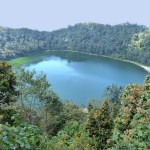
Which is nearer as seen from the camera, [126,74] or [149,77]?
[149,77]

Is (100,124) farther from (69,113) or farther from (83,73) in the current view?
(83,73)

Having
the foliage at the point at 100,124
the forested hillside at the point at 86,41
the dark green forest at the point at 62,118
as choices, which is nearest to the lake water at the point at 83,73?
the forested hillside at the point at 86,41

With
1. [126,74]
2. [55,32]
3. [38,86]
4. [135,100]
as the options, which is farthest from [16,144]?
[55,32]

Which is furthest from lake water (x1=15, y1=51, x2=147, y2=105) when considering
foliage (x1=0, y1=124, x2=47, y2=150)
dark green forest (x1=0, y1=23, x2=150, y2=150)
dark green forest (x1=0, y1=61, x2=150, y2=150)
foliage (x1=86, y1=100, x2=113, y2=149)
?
foliage (x1=0, y1=124, x2=47, y2=150)

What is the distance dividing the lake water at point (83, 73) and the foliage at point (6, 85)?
31.3 meters

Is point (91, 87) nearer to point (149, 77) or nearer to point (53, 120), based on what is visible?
point (53, 120)

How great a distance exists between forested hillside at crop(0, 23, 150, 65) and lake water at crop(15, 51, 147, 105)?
6.58 metres

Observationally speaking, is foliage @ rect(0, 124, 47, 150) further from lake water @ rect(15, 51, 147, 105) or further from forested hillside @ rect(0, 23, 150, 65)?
forested hillside @ rect(0, 23, 150, 65)

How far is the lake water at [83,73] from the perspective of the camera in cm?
5140

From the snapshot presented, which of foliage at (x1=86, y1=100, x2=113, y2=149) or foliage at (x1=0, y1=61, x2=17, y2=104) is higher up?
foliage at (x1=0, y1=61, x2=17, y2=104)

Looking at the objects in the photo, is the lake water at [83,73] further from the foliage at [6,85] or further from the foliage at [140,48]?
the foliage at [6,85]

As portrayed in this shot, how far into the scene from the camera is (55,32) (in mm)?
137125

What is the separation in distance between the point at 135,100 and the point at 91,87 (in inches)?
1748

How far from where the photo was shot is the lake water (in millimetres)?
51400
